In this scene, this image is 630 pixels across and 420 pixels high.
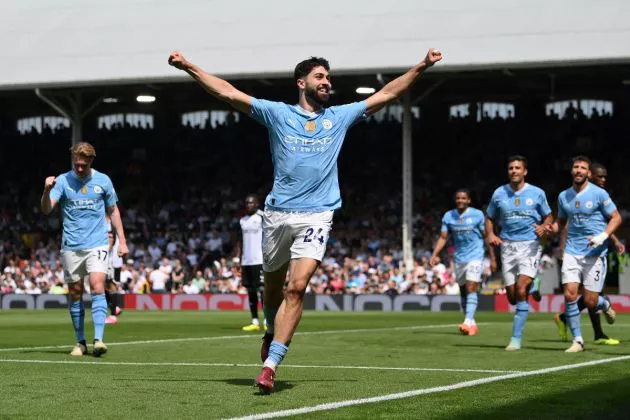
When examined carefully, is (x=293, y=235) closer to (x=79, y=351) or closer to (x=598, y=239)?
(x=79, y=351)

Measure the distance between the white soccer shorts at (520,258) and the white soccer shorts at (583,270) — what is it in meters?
0.55

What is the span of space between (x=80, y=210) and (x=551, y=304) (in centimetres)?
2211

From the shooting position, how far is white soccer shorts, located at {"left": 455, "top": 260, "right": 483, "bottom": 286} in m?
20.2

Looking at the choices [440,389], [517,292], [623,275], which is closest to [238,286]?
[623,275]

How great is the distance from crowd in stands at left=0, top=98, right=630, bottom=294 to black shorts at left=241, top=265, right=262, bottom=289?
49.9ft

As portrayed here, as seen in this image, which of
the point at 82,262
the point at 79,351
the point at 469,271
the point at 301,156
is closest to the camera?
the point at 301,156

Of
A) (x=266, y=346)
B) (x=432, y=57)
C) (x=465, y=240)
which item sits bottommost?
(x=266, y=346)

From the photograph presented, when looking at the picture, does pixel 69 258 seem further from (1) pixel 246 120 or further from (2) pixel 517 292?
(1) pixel 246 120

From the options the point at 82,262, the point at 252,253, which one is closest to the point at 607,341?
the point at 82,262

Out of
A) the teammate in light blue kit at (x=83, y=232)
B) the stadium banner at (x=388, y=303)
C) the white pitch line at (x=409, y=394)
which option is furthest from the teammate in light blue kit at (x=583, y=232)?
the stadium banner at (x=388, y=303)

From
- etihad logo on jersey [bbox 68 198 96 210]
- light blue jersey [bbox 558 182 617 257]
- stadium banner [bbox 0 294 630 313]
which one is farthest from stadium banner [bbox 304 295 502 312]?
etihad logo on jersey [bbox 68 198 96 210]

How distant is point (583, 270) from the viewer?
1473 centimetres

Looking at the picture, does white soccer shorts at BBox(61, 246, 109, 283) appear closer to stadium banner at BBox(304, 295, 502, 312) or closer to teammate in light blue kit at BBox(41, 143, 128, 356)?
teammate in light blue kit at BBox(41, 143, 128, 356)

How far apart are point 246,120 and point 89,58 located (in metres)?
11.7
